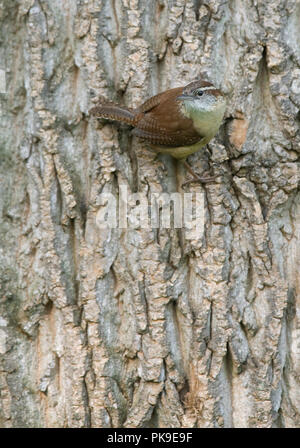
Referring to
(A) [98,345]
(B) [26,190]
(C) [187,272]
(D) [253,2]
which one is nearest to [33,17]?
(B) [26,190]

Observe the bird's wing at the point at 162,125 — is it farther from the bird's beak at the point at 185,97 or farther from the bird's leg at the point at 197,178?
the bird's leg at the point at 197,178

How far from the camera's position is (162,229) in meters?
3.15

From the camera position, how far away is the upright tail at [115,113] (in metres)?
3.08

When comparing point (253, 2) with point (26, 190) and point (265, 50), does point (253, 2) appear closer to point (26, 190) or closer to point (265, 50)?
point (265, 50)

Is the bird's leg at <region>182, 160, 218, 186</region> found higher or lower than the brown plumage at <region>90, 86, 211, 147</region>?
lower

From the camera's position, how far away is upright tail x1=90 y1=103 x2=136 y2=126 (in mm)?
3078

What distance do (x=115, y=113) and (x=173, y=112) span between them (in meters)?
0.39

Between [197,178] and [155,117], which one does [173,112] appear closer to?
[155,117]

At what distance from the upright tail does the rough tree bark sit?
0.09m

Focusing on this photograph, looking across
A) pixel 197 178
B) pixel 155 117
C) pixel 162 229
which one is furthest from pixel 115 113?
pixel 162 229

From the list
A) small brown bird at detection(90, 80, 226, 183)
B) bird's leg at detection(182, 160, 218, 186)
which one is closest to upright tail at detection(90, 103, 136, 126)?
small brown bird at detection(90, 80, 226, 183)

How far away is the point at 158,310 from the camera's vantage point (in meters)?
3.11

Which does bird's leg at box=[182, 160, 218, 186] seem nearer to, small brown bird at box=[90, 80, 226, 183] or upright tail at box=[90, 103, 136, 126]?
small brown bird at box=[90, 80, 226, 183]

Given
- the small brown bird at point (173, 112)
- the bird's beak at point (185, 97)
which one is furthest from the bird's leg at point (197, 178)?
the bird's beak at point (185, 97)
